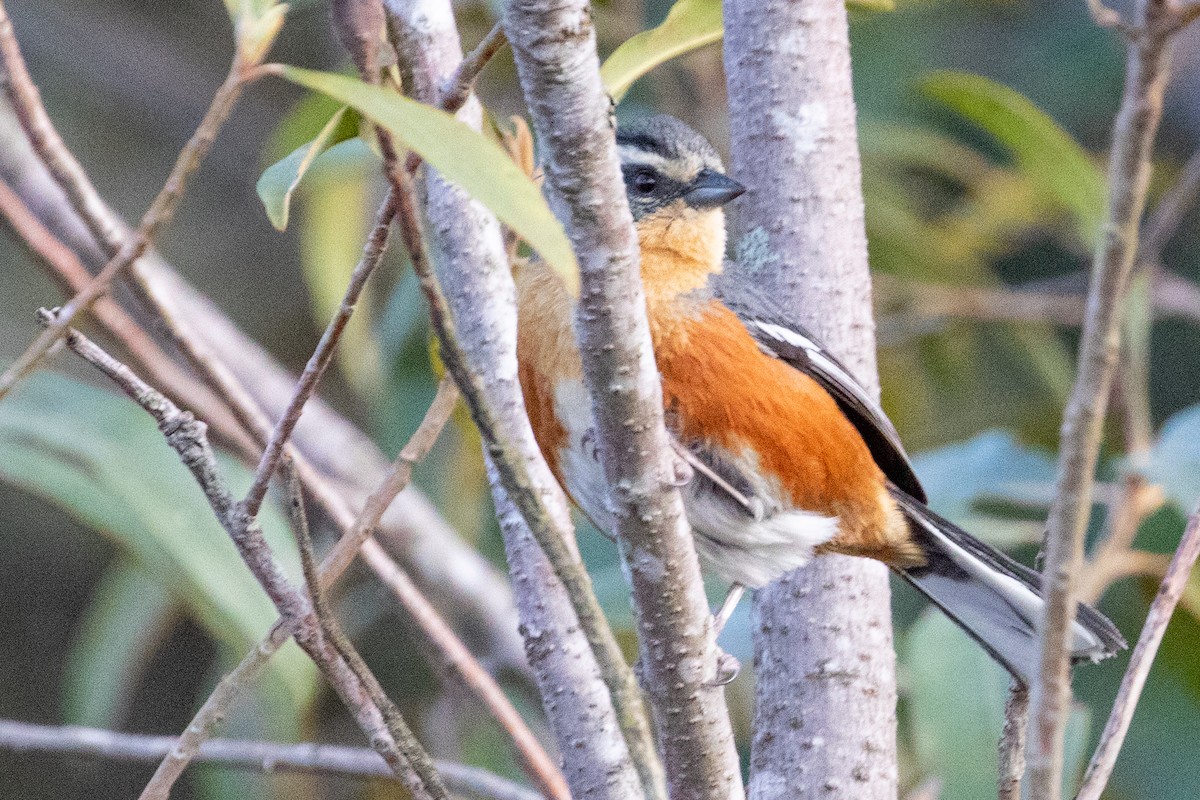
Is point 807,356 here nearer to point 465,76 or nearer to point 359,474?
point 465,76

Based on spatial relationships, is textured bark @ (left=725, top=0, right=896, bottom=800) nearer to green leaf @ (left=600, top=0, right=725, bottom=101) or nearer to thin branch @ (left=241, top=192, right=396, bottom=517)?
green leaf @ (left=600, top=0, right=725, bottom=101)

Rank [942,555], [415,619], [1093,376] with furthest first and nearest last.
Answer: [942,555] < [415,619] < [1093,376]

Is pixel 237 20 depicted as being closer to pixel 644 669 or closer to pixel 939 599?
pixel 644 669

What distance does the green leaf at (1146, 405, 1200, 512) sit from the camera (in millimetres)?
2680

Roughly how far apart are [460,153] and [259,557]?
0.53 metres

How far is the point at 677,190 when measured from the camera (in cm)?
241

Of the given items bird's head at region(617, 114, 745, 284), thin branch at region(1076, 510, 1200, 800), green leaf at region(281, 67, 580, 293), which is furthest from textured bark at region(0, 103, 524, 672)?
green leaf at region(281, 67, 580, 293)

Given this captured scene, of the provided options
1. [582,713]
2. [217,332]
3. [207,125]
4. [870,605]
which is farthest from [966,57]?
[207,125]

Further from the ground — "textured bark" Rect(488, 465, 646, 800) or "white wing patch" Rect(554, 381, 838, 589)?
"white wing patch" Rect(554, 381, 838, 589)

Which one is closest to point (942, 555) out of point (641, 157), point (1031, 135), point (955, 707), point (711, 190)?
point (955, 707)

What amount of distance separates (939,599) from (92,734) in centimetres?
155

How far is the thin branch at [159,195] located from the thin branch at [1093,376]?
76 cm

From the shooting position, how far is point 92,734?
209 cm

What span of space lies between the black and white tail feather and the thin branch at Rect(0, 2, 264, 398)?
3.73 ft
